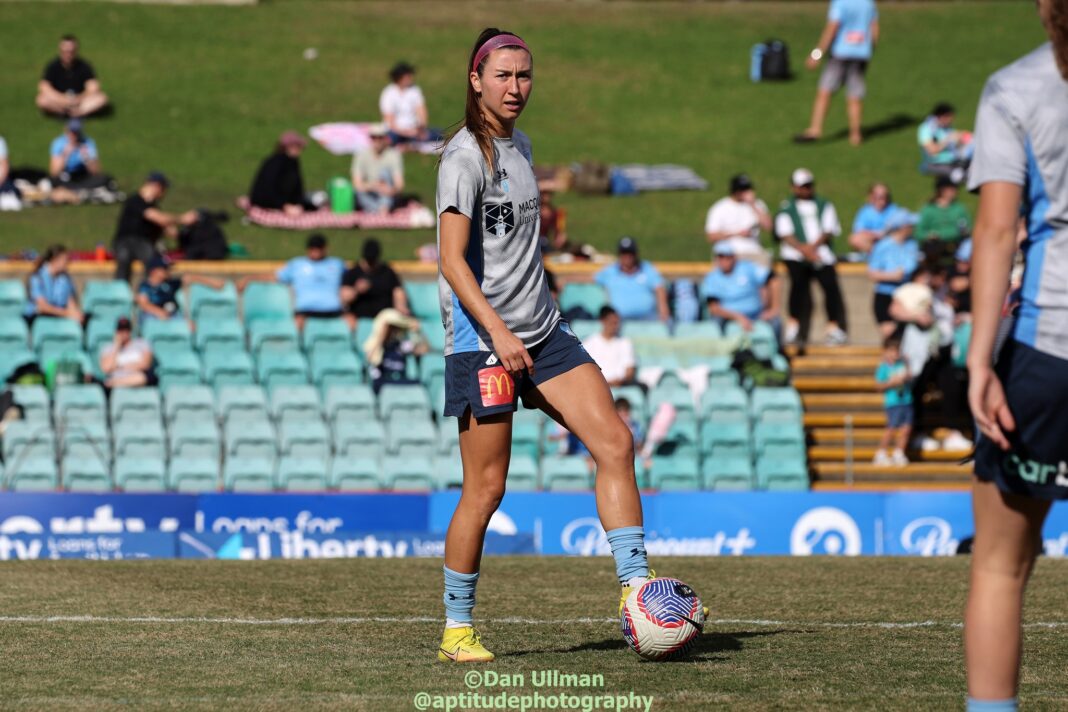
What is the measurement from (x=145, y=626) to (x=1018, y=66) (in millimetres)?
4301

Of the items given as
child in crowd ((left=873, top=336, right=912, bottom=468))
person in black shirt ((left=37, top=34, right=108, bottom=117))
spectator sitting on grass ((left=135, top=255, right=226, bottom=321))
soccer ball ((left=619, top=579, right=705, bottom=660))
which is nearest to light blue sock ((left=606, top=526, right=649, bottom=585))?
soccer ball ((left=619, top=579, right=705, bottom=660))

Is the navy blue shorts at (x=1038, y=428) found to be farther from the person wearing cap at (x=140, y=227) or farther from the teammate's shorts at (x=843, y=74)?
the teammate's shorts at (x=843, y=74)

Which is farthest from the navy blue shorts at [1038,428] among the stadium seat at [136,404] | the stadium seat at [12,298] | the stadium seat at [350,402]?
the stadium seat at [12,298]

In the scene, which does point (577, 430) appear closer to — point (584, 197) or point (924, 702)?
point (924, 702)

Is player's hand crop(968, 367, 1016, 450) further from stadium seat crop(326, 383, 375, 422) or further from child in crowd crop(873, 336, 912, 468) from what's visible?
child in crowd crop(873, 336, 912, 468)

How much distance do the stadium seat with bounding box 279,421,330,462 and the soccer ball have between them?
10689mm

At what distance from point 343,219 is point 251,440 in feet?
23.3

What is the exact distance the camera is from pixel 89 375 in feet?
55.6

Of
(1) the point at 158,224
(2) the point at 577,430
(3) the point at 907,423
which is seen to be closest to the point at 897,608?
(2) the point at 577,430

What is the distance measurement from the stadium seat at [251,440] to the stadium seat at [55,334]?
7.60 feet

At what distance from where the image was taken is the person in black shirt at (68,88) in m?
26.9

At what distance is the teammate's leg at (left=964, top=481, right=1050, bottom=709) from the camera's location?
4.14 meters

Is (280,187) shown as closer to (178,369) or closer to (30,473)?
(178,369)

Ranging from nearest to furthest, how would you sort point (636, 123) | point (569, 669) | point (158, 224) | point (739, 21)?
point (569, 669), point (158, 224), point (636, 123), point (739, 21)
